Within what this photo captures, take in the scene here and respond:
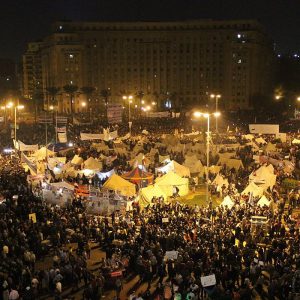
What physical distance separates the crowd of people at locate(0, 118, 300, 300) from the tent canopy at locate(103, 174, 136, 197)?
2.20 meters

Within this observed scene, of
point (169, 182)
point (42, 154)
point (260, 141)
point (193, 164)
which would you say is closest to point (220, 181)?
point (169, 182)

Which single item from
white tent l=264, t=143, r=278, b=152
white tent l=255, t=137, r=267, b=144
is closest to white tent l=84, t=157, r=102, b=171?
white tent l=264, t=143, r=278, b=152

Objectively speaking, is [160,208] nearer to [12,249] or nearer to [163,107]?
[12,249]

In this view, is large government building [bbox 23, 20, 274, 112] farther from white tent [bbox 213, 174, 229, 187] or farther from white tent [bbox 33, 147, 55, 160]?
white tent [bbox 213, 174, 229, 187]

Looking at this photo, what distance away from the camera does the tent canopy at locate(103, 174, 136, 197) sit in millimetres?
27641

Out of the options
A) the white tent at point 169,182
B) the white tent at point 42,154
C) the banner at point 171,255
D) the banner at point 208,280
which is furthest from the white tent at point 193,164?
the banner at point 208,280

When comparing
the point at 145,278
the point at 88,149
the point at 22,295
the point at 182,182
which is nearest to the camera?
the point at 22,295

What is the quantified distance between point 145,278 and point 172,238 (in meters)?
2.55

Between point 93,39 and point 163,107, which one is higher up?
point 93,39

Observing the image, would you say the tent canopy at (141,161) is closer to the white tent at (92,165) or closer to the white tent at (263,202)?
the white tent at (92,165)

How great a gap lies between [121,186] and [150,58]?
11077 centimetres

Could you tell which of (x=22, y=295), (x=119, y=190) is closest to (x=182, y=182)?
(x=119, y=190)

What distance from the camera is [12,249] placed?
18.0 meters

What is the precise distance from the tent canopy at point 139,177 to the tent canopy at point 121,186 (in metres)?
2.01
